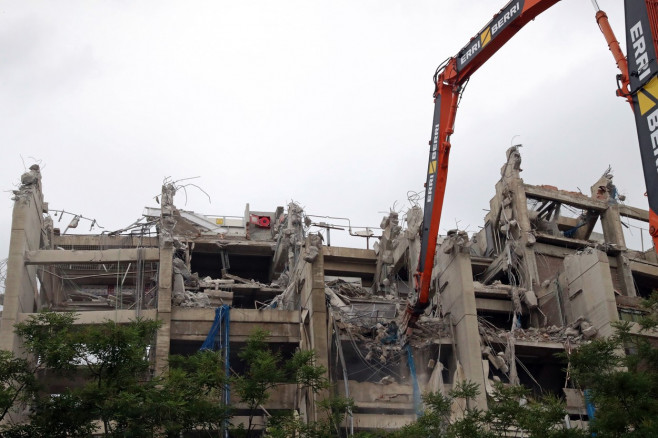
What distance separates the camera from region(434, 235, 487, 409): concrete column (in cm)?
3719

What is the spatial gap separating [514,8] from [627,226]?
28.0 metres

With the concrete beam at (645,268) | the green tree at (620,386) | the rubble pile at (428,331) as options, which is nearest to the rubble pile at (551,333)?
the rubble pile at (428,331)

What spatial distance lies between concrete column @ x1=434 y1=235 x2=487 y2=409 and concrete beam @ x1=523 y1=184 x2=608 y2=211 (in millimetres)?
11110

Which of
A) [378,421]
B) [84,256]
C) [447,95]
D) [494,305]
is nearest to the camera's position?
[447,95]

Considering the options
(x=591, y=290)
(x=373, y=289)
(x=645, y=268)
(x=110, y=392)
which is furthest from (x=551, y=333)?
(x=110, y=392)

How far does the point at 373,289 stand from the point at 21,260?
1750 cm

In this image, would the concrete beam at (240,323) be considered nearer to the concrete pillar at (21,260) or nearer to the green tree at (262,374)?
the concrete pillar at (21,260)

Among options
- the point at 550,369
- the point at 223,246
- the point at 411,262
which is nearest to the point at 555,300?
the point at 550,369

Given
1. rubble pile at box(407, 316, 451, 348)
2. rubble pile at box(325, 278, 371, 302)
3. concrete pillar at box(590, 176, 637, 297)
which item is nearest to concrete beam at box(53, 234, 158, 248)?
rubble pile at box(325, 278, 371, 302)

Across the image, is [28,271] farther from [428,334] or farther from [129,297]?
[428,334]

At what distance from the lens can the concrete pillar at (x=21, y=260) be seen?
120 ft

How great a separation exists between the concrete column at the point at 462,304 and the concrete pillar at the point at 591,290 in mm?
5944

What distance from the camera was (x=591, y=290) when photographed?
1641 inches

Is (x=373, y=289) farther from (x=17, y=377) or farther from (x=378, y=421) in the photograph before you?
(x=17, y=377)
